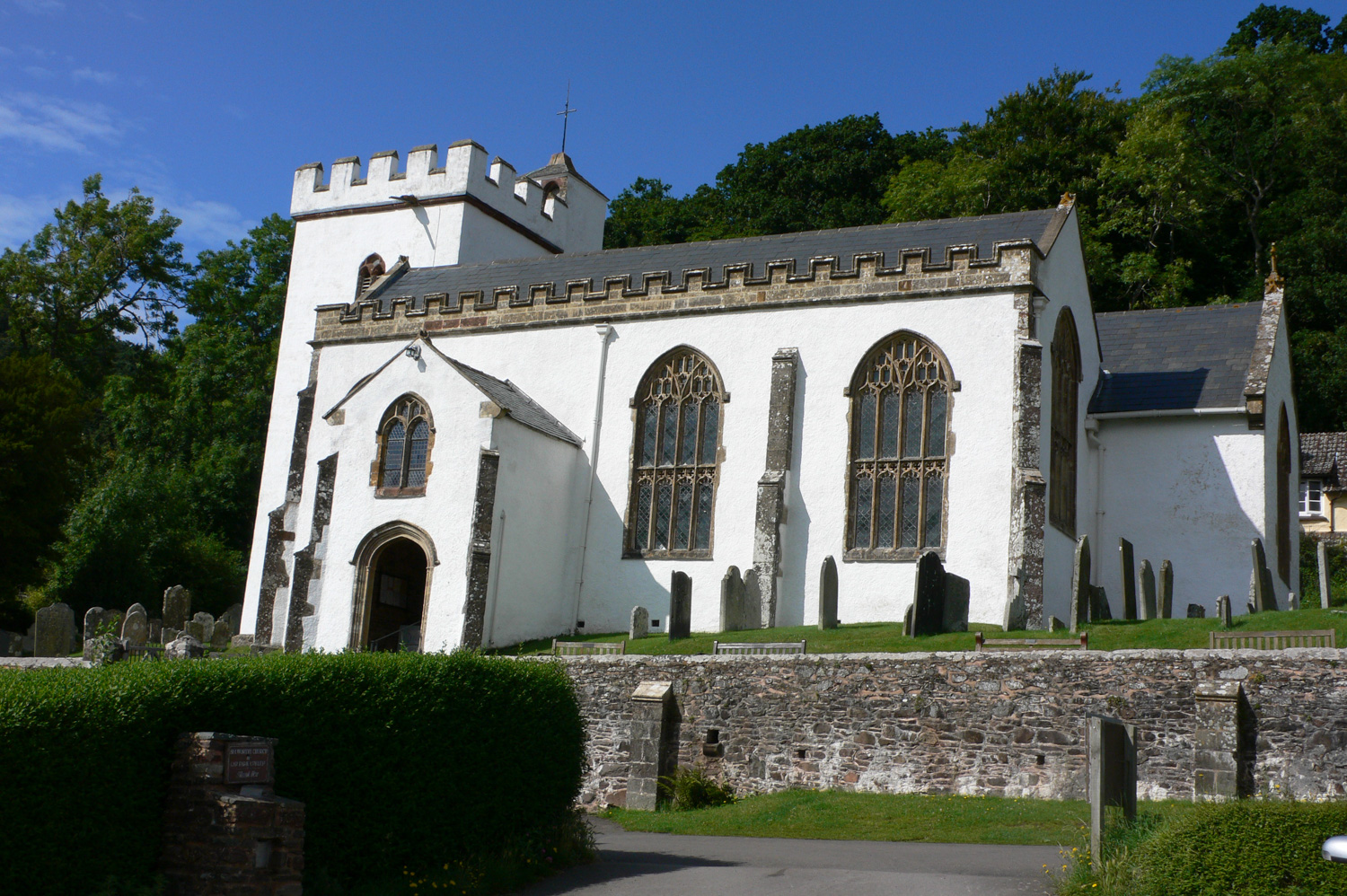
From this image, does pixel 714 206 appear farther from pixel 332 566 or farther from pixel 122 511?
pixel 332 566

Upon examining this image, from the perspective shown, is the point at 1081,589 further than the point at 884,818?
Yes

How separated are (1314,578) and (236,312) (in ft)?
147

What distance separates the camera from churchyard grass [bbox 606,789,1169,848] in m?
14.3

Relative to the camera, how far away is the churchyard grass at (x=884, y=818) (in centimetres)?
1430

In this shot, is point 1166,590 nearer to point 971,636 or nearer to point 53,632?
point 971,636

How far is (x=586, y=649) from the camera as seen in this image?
72.0ft

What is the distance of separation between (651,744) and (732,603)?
247 inches

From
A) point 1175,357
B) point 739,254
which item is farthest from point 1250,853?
point 1175,357

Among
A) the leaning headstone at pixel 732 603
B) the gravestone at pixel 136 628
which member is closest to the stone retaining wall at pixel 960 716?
the leaning headstone at pixel 732 603

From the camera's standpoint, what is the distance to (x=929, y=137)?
58.7m

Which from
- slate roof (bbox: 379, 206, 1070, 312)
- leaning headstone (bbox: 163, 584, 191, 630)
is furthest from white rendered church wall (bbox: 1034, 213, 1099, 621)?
leaning headstone (bbox: 163, 584, 191, 630)

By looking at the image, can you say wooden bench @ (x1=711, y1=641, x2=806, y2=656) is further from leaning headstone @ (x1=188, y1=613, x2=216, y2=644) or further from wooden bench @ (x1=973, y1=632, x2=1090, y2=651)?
leaning headstone @ (x1=188, y1=613, x2=216, y2=644)

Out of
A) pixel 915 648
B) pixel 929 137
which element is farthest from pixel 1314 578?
pixel 929 137

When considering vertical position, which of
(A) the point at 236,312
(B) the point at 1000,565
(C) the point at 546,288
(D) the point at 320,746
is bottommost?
(D) the point at 320,746
